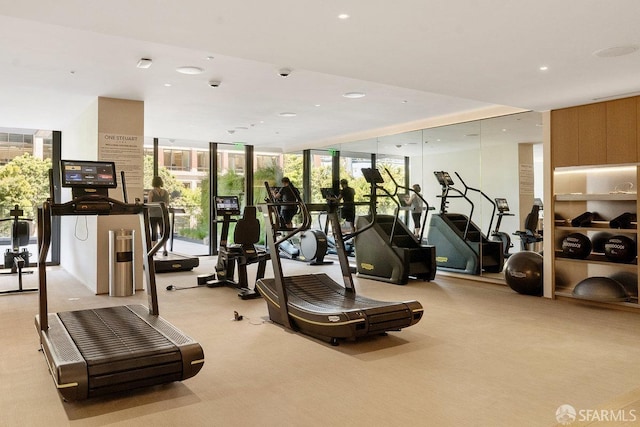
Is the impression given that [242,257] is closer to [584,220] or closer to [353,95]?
[353,95]

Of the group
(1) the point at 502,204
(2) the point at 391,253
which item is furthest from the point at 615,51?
(2) the point at 391,253

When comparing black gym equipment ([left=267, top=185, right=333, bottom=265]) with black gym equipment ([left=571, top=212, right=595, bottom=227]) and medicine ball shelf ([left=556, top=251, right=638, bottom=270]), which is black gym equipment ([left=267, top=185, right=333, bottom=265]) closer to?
medicine ball shelf ([left=556, top=251, right=638, bottom=270])

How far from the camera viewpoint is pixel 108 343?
3434 mm

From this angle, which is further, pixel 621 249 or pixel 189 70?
pixel 621 249

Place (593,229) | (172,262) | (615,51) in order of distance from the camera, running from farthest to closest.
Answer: (172,262), (593,229), (615,51)

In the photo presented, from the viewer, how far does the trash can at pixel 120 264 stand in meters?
6.55

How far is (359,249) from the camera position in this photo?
8367mm

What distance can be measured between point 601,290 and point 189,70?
211 inches

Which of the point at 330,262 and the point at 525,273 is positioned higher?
the point at 525,273

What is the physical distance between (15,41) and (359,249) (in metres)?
5.66

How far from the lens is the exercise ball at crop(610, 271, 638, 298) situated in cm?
583

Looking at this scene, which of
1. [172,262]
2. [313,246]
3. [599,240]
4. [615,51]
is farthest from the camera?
[313,246]

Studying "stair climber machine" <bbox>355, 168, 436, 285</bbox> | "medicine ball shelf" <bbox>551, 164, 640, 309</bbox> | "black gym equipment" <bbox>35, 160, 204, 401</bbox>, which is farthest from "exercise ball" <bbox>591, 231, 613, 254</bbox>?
"black gym equipment" <bbox>35, 160, 204, 401</bbox>

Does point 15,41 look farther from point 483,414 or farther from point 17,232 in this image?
point 483,414
